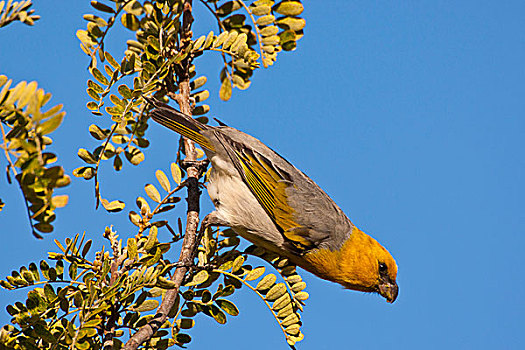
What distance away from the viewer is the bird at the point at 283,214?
340 centimetres

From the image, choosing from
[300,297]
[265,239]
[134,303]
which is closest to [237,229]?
[265,239]

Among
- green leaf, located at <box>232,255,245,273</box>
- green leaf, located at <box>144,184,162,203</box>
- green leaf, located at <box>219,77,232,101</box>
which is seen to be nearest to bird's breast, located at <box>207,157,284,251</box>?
green leaf, located at <box>219,77,232,101</box>

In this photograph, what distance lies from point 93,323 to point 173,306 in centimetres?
52

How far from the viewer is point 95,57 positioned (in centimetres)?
277

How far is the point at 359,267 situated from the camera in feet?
12.4

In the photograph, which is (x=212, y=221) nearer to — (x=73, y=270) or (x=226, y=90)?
(x=226, y=90)

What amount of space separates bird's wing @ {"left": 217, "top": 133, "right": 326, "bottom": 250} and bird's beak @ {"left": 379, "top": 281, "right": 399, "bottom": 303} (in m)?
0.62

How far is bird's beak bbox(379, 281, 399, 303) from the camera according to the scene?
3848 millimetres

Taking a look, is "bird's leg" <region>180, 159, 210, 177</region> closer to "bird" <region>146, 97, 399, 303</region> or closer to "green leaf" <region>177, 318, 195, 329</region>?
"bird" <region>146, 97, 399, 303</region>

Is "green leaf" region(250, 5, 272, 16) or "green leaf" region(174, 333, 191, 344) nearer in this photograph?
"green leaf" region(174, 333, 191, 344)

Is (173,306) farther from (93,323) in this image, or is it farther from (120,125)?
(120,125)

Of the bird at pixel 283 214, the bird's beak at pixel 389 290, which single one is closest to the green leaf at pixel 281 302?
the bird at pixel 283 214

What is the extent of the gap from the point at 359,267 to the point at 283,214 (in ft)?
2.20

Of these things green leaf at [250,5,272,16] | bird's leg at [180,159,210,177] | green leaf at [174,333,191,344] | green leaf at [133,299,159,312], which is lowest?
green leaf at [174,333,191,344]
